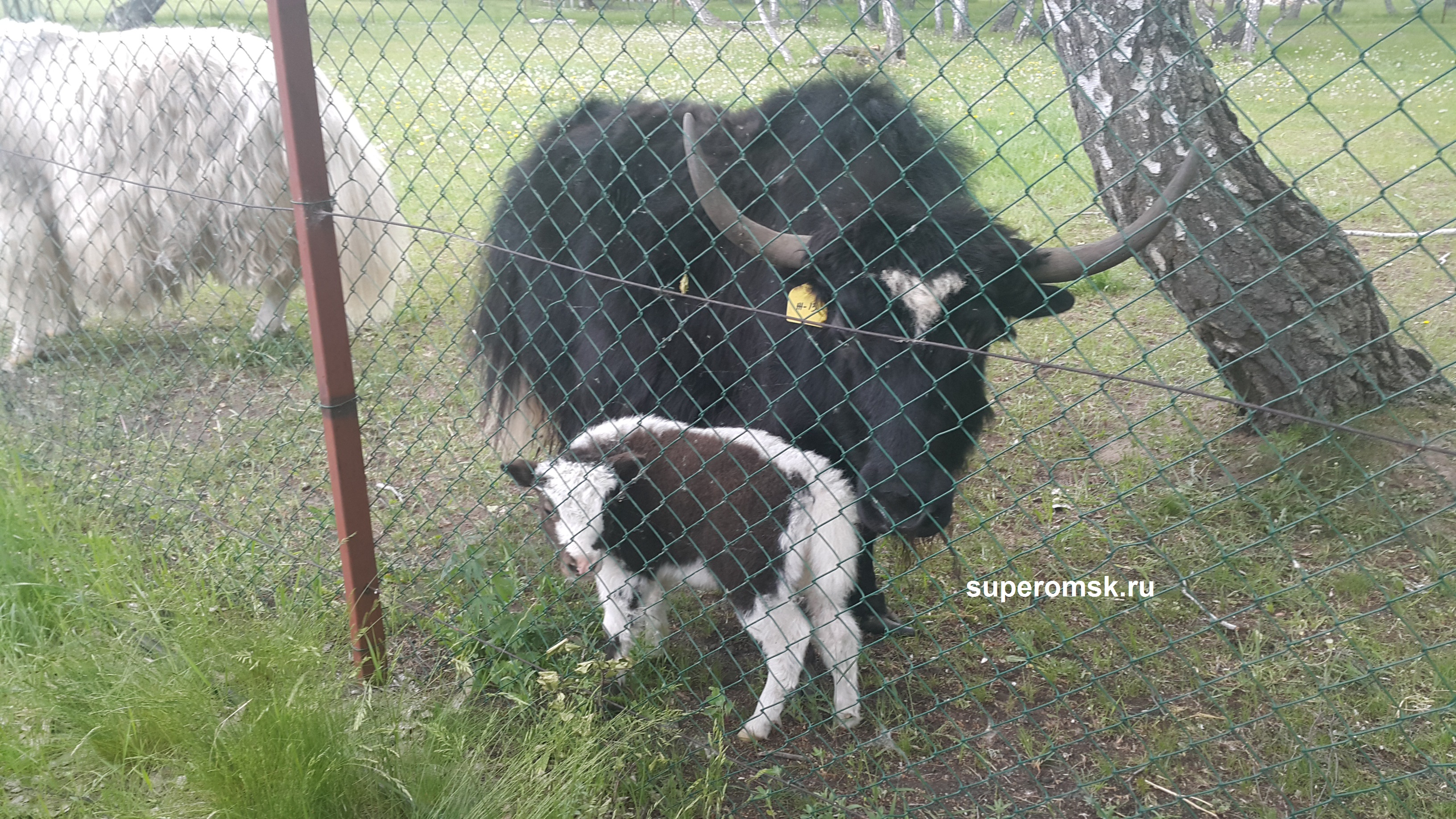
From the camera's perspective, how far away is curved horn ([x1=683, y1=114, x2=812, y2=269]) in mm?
2619

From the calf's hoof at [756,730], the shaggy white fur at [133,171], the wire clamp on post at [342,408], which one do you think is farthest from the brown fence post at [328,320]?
the shaggy white fur at [133,171]

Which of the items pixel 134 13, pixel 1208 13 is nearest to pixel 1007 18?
pixel 1208 13

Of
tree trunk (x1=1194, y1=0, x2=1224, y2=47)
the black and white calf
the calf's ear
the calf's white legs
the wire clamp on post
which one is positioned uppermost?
tree trunk (x1=1194, y1=0, x2=1224, y2=47)

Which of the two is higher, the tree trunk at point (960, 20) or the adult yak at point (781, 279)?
the tree trunk at point (960, 20)

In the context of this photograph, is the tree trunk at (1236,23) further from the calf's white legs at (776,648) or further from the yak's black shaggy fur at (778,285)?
the calf's white legs at (776,648)

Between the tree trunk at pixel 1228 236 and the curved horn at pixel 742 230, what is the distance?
148 cm

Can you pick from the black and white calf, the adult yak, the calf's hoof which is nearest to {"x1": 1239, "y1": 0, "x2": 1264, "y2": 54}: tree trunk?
the adult yak

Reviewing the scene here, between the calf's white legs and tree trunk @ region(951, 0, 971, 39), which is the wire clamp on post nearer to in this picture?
the calf's white legs

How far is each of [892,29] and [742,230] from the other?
2.38 feet

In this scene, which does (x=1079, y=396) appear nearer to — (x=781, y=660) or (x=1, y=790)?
(x=781, y=660)

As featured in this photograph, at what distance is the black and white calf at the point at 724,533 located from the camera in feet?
8.71

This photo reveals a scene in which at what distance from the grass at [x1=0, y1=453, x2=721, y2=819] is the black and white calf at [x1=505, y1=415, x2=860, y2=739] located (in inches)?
15.6

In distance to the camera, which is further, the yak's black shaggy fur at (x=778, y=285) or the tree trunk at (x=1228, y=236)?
the tree trunk at (x=1228, y=236)

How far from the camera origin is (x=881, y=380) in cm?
265
